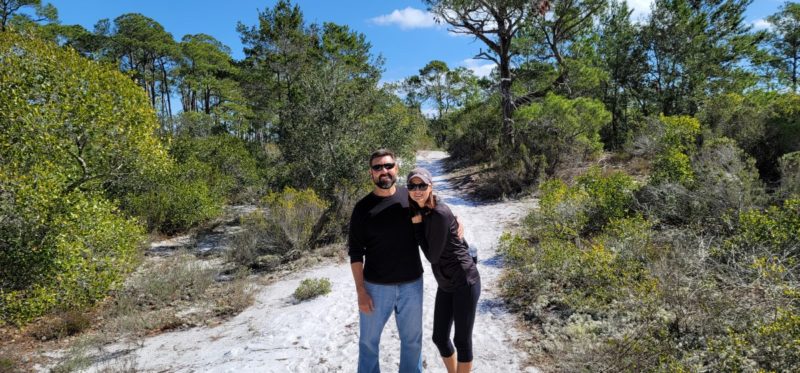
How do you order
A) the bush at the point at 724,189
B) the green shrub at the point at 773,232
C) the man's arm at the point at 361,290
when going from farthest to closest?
the bush at the point at 724,189, the green shrub at the point at 773,232, the man's arm at the point at 361,290

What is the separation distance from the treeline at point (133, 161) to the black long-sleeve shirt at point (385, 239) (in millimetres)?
5634

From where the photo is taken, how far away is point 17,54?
655cm

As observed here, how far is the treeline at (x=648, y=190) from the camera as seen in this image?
3.50 metres

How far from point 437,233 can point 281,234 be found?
6.96 metres

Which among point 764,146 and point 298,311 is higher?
point 764,146

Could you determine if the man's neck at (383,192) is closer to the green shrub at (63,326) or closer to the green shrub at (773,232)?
the green shrub at (773,232)

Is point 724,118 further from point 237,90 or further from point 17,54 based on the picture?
point 237,90

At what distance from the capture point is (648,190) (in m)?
7.02

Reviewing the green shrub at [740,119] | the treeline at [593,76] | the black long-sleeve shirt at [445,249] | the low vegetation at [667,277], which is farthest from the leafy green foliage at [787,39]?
A: the black long-sleeve shirt at [445,249]

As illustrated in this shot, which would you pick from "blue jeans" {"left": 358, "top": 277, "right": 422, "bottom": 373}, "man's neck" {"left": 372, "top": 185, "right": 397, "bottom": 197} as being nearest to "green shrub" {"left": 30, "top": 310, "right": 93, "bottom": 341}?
"blue jeans" {"left": 358, "top": 277, "right": 422, "bottom": 373}

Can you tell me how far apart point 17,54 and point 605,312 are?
9.34 metres

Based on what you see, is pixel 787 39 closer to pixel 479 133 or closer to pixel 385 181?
pixel 479 133

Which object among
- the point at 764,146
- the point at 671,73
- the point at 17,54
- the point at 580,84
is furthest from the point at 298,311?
the point at 671,73

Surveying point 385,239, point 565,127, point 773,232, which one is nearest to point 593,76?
point 565,127
